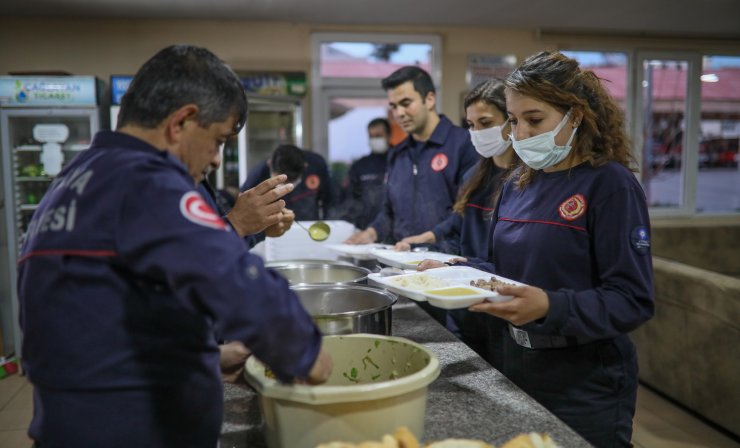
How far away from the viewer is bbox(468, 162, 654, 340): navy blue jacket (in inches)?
49.9

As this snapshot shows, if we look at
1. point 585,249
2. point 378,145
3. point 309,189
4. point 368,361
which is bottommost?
point 368,361

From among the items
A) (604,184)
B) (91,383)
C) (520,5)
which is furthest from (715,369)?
(520,5)

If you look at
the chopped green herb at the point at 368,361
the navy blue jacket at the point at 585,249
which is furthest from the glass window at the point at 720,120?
the chopped green herb at the point at 368,361

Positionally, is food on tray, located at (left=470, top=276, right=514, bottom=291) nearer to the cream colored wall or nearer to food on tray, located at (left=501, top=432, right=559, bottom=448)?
food on tray, located at (left=501, top=432, right=559, bottom=448)

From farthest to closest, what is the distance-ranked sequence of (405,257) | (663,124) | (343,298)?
(663,124)
(405,257)
(343,298)

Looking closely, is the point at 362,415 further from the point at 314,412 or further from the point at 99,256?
the point at 99,256

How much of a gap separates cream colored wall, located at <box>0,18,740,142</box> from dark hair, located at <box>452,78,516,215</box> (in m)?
3.89

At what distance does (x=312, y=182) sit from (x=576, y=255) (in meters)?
3.16

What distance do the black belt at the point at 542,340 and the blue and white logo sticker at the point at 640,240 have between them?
0.24 m

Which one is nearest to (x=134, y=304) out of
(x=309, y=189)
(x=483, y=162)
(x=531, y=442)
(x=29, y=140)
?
(x=531, y=442)

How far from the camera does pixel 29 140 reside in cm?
493

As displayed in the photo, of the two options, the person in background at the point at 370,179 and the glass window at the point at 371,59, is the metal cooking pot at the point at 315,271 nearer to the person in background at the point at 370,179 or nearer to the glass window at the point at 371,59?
the person in background at the point at 370,179

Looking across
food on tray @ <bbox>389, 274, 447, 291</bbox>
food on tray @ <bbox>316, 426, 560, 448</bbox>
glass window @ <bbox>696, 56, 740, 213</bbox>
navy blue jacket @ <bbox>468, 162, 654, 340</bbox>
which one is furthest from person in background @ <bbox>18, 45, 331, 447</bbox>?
glass window @ <bbox>696, 56, 740, 213</bbox>

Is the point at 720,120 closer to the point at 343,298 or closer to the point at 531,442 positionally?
the point at 343,298
